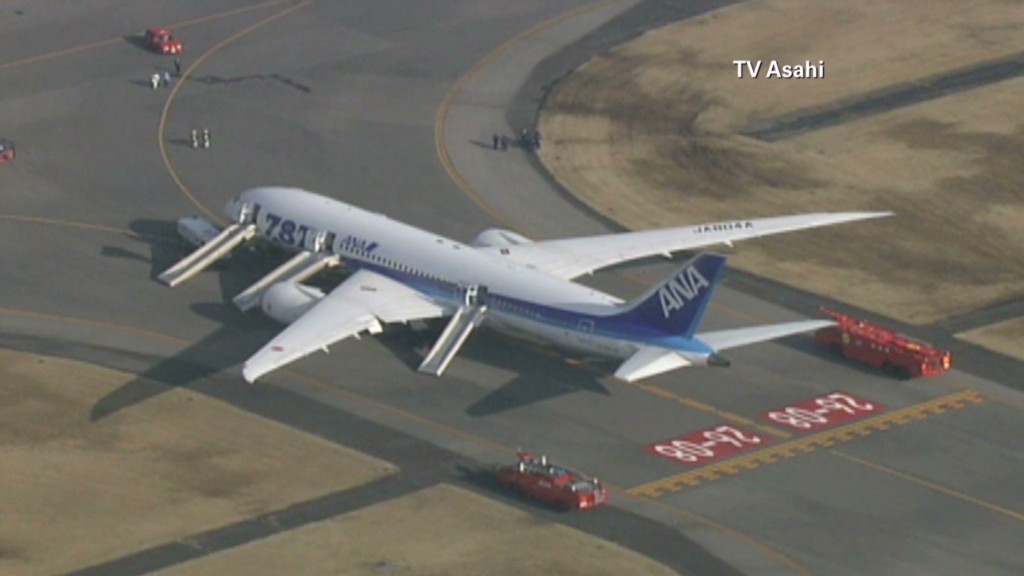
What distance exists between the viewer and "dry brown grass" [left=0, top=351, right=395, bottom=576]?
97438 mm

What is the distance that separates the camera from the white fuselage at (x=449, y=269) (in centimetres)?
11294

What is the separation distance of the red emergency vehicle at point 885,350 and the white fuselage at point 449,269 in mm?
11942

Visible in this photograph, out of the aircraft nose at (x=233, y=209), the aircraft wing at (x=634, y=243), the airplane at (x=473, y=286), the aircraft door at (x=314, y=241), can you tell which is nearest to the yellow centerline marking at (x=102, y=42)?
the airplane at (x=473, y=286)

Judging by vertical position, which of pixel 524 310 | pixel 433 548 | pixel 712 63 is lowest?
pixel 433 548

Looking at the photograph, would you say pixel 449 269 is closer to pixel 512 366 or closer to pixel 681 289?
pixel 512 366

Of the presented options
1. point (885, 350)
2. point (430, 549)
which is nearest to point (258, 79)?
point (885, 350)

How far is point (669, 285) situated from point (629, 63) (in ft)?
211

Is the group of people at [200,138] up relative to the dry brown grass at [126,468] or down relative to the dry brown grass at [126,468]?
up

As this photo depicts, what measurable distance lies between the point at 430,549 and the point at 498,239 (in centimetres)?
3495

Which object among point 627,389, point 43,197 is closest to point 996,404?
point 627,389

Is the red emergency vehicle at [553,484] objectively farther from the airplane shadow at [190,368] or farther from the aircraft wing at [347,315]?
the airplane shadow at [190,368]

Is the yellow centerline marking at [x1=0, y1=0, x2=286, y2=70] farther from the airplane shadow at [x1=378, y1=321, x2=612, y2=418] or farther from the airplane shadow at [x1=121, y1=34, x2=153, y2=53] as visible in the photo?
the airplane shadow at [x1=378, y1=321, x2=612, y2=418]

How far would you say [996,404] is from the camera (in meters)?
115

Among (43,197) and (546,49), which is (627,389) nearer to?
(43,197)
